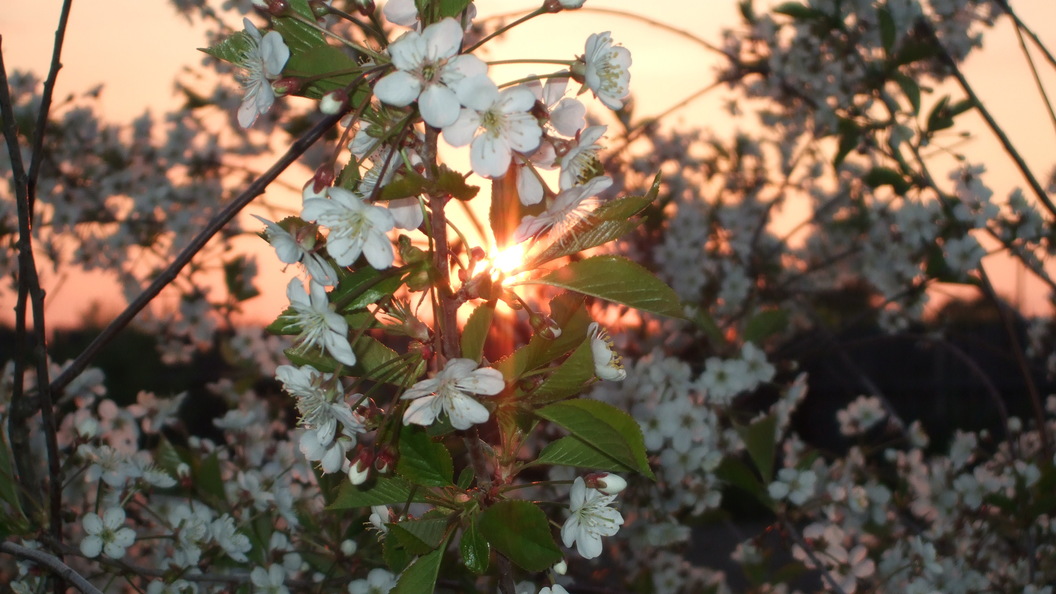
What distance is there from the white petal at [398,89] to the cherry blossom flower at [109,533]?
89 centimetres

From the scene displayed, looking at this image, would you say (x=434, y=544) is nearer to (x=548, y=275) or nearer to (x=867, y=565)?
(x=548, y=275)

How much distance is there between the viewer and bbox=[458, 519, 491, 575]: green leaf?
2.27 ft

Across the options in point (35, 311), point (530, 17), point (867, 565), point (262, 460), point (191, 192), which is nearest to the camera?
point (530, 17)

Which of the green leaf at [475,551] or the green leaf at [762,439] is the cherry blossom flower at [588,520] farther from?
the green leaf at [762,439]

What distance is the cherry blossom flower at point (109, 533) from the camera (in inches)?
48.4

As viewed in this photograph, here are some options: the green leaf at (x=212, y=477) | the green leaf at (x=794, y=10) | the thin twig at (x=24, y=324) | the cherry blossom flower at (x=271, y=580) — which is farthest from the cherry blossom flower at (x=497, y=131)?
the green leaf at (x=794, y=10)

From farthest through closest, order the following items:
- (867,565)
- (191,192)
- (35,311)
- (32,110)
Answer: (191,192) → (32,110) → (867,565) → (35,311)

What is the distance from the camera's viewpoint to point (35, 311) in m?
1.03

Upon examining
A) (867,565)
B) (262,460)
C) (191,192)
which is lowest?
(867,565)

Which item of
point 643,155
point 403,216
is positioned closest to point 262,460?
point 403,216

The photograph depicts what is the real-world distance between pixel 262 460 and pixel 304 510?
0.56 metres

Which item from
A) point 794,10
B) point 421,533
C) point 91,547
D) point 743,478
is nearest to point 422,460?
point 421,533

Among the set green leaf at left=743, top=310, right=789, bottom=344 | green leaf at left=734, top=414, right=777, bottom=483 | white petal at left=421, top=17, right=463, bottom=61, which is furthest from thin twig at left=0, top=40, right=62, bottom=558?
green leaf at left=743, top=310, right=789, bottom=344

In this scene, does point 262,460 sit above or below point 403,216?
above
